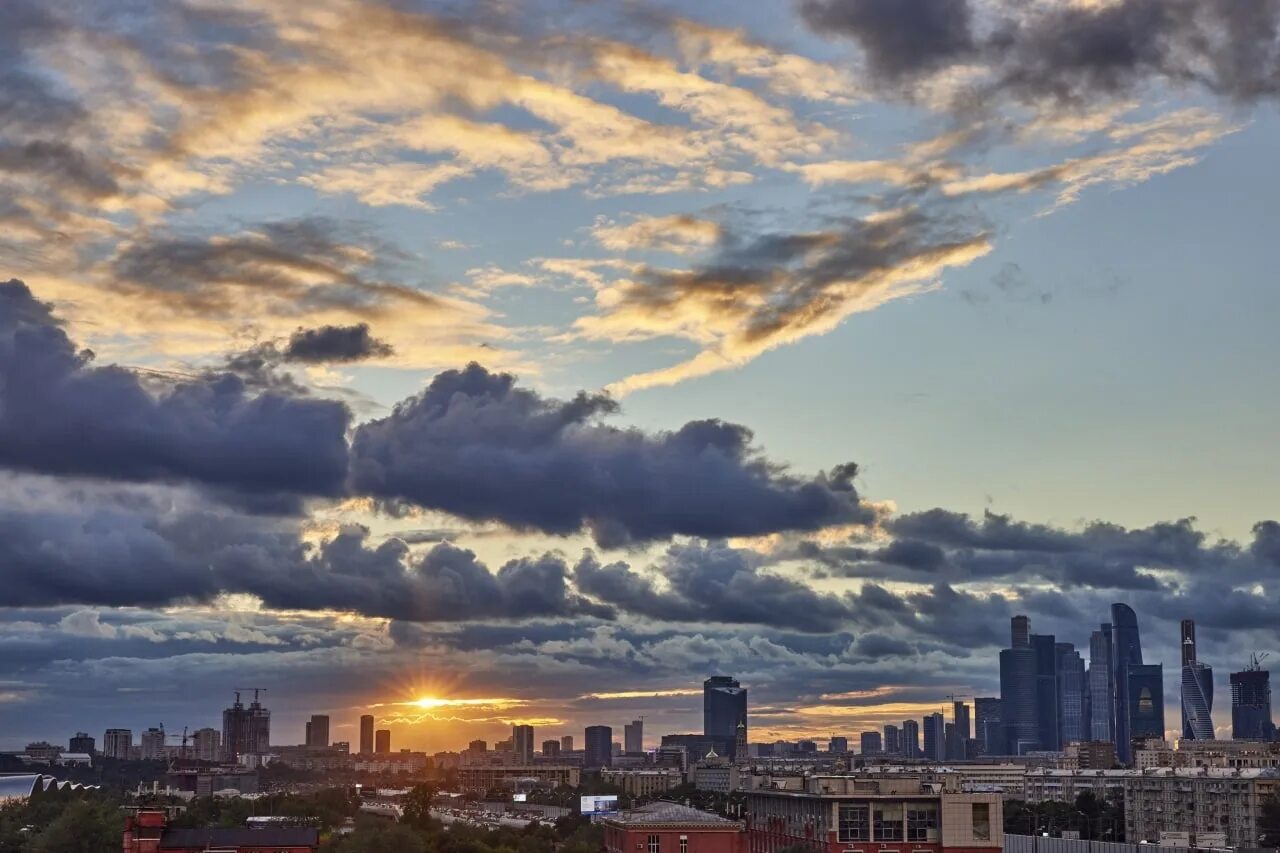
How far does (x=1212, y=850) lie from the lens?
171 m

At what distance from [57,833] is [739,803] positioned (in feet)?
241

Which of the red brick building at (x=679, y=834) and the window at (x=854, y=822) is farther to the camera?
the red brick building at (x=679, y=834)

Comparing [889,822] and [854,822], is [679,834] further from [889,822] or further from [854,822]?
[889,822]

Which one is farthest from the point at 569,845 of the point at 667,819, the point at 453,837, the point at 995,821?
the point at 995,821

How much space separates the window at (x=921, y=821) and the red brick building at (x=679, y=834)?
94.0 feet

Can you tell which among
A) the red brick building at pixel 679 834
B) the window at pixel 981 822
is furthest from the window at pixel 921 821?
the red brick building at pixel 679 834

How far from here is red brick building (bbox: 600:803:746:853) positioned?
151625mm

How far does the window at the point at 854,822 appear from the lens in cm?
12988

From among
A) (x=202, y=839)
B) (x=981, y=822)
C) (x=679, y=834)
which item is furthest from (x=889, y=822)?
(x=202, y=839)

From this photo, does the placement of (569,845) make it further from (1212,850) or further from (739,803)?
(1212,850)

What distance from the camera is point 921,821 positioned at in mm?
129000

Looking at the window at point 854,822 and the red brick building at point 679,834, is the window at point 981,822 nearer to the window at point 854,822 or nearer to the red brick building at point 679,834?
the window at point 854,822

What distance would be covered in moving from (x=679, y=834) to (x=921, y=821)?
2980 cm

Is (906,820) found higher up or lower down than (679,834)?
higher up
